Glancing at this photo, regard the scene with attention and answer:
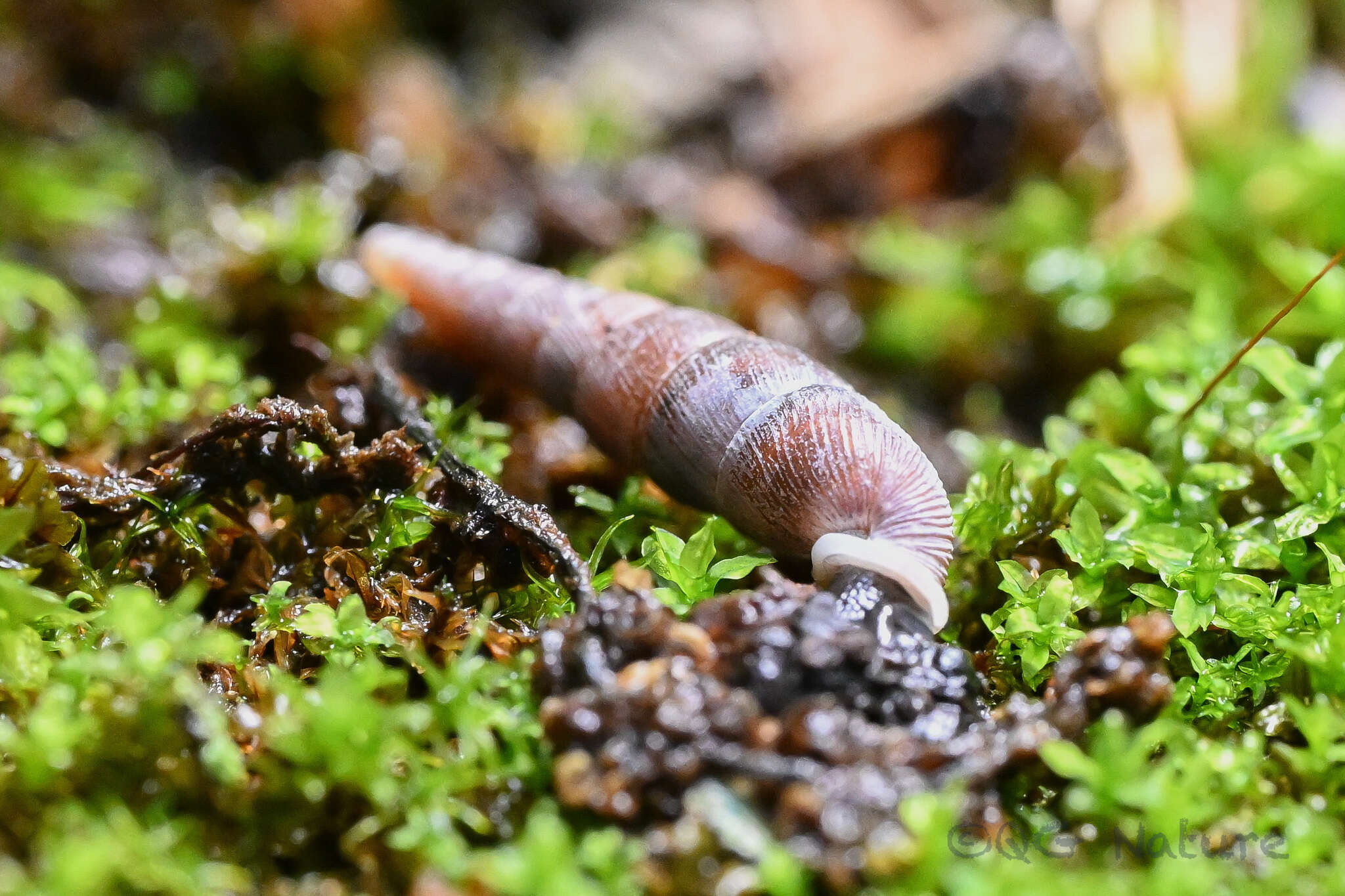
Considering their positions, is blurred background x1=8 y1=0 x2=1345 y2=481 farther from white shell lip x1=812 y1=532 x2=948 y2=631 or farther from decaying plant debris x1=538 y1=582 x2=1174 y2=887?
decaying plant debris x1=538 y1=582 x2=1174 y2=887

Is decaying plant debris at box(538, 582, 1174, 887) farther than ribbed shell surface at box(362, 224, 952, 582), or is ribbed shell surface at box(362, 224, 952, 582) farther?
ribbed shell surface at box(362, 224, 952, 582)

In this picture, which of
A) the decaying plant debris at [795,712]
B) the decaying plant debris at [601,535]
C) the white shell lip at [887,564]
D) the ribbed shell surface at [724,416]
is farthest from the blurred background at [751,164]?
the decaying plant debris at [795,712]

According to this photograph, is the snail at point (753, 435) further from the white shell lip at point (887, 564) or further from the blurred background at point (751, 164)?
the blurred background at point (751, 164)

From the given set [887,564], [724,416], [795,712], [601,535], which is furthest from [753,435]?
[795,712]

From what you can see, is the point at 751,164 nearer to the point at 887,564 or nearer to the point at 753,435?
the point at 753,435

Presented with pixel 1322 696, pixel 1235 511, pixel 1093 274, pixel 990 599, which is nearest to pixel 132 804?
pixel 990 599

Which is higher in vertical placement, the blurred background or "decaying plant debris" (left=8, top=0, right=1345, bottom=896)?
the blurred background

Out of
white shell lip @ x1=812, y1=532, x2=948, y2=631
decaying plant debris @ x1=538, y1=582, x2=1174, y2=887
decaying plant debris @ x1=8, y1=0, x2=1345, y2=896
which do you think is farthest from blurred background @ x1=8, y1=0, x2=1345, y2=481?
decaying plant debris @ x1=538, y1=582, x2=1174, y2=887
